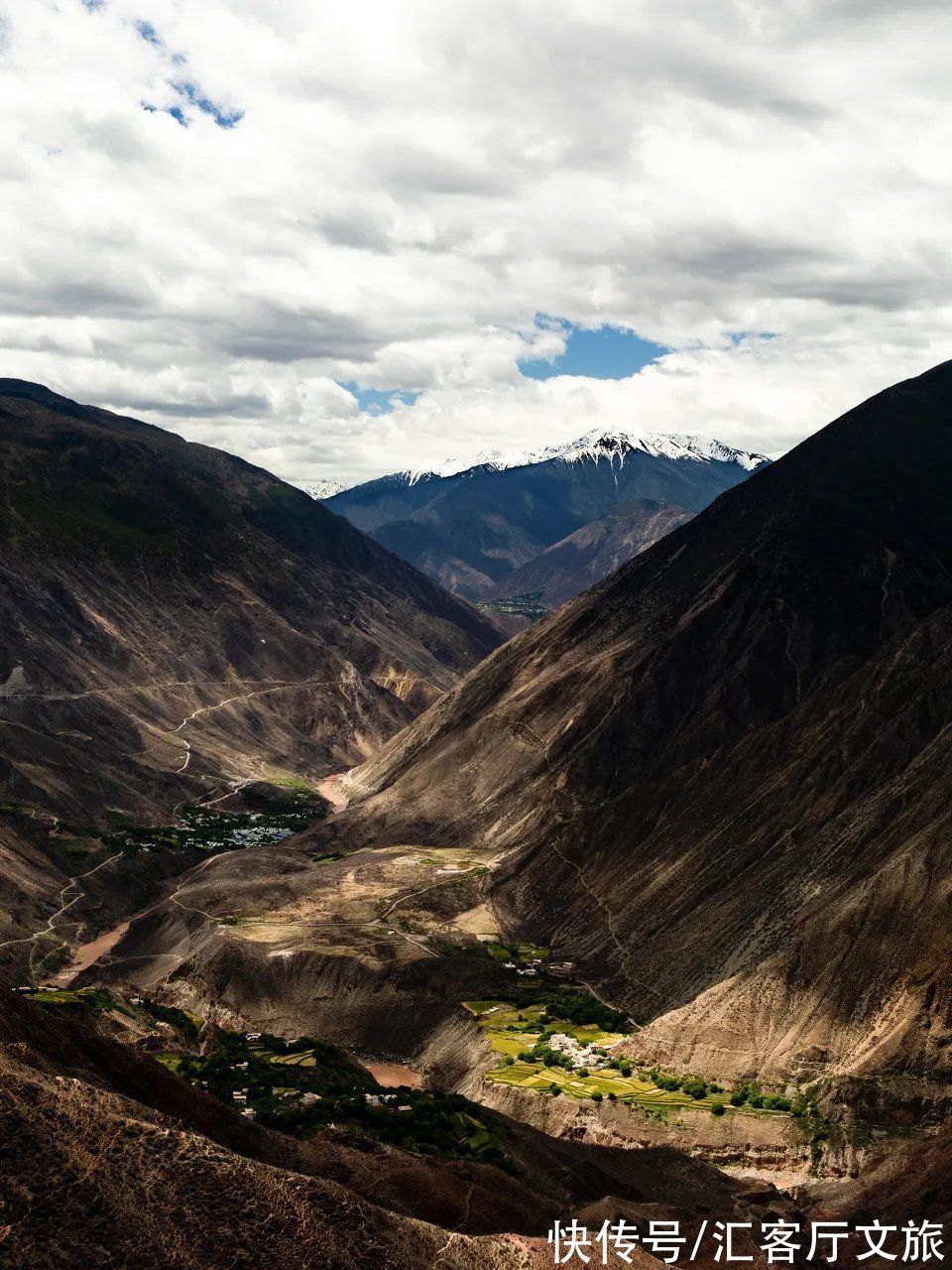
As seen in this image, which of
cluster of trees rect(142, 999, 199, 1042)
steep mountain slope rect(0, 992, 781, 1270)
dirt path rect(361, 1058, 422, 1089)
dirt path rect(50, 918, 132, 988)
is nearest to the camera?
steep mountain slope rect(0, 992, 781, 1270)

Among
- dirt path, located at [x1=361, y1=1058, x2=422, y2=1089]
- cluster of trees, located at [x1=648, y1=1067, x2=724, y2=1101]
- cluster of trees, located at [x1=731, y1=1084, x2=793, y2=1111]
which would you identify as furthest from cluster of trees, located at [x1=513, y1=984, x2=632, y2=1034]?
cluster of trees, located at [x1=731, y1=1084, x2=793, y2=1111]

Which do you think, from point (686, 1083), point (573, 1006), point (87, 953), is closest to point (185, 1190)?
point (686, 1083)

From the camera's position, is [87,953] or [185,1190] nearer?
[185,1190]

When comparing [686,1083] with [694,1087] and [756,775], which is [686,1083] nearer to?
[694,1087]

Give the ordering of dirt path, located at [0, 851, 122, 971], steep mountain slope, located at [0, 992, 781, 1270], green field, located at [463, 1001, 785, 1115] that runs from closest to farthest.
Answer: steep mountain slope, located at [0, 992, 781, 1270], green field, located at [463, 1001, 785, 1115], dirt path, located at [0, 851, 122, 971]

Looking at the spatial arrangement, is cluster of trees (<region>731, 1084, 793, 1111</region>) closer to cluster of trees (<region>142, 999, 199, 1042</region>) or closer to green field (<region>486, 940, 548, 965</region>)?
green field (<region>486, 940, 548, 965</region>)

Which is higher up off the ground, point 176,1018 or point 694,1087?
point 694,1087

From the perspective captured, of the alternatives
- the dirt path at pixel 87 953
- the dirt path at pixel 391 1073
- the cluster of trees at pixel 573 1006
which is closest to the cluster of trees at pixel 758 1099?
the cluster of trees at pixel 573 1006

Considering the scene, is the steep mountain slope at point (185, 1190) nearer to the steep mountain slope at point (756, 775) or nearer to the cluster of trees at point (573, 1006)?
the steep mountain slope at point (756, 775)

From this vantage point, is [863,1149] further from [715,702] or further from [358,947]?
[715,702]

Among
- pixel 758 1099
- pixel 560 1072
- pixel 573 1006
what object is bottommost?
pixel 560 1072
